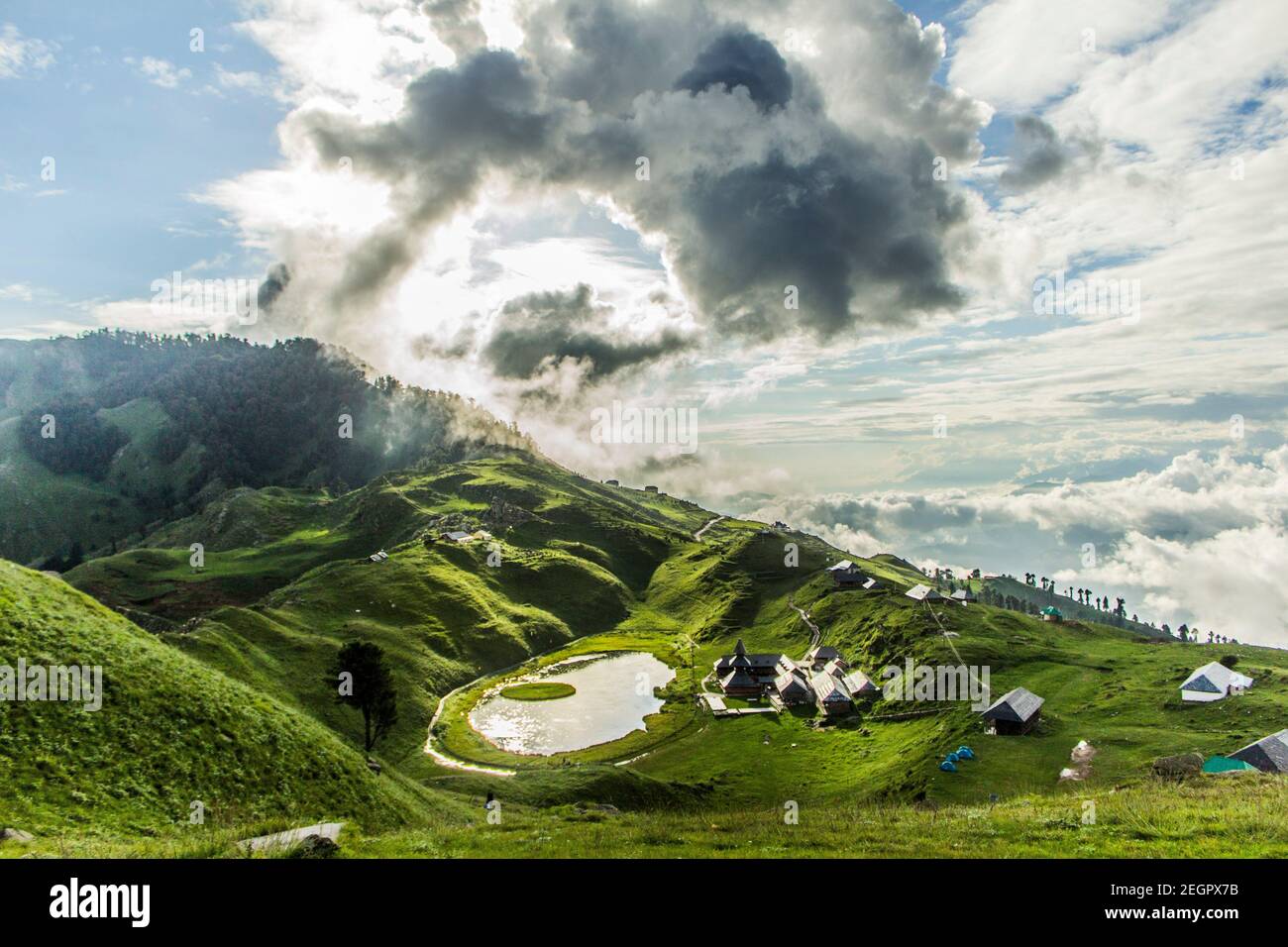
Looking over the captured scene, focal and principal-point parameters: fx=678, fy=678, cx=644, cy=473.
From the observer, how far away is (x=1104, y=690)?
91.3 meters

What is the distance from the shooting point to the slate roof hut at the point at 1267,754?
58844 millimetres

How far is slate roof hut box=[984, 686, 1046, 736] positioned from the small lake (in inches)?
2118

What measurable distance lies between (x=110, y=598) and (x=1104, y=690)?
735 feet

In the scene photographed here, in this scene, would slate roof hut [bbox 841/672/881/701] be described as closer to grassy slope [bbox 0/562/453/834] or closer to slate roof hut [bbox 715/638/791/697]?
slate roof hut [bbox 715/638/791/697]

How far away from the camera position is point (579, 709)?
402ft

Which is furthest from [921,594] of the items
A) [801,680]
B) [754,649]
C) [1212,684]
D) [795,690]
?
[1212,684]

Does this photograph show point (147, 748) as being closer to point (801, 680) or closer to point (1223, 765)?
point (1223, 765)

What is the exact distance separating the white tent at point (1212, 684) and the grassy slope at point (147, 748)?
9038 cm

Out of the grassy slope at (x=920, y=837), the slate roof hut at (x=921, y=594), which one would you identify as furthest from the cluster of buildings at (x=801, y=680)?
the grassy slope at (x=920, y=837)

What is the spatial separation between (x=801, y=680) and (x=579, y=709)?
4029 centimetres

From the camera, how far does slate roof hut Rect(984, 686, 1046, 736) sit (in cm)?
7812

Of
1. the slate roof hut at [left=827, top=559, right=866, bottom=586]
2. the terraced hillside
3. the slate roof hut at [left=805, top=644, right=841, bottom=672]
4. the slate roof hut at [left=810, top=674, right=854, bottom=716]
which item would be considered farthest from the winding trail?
the slate roof hut at [left=810, top=674, right=854, bottom=716]
